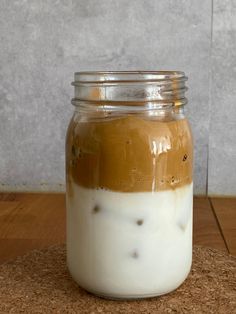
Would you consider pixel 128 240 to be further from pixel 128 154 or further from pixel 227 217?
pixel 227 217

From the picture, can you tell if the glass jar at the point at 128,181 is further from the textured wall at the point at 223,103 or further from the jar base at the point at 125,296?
the textured wall at the point at 223,103

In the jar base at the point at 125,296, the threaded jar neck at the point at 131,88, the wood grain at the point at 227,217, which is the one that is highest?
the threaded jar neck at the point at 131,88

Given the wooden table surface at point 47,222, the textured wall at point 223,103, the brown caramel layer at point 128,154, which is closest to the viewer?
the brown caramel layer at point 128,154

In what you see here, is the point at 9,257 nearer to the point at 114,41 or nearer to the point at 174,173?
the point at 174,173

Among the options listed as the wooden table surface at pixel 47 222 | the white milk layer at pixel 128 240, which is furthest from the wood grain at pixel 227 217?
the white milk layer at pixel 128 240

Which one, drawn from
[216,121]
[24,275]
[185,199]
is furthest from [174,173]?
[216,121]

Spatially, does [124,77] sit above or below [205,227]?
above

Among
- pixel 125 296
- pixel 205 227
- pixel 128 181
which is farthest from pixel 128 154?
pixel 205 227

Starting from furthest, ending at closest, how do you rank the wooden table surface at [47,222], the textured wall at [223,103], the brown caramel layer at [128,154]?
1. the textured wall at [223,103]
2. the wooden table surface at [47,222]
3. the brown caramel layer at [128,154]
